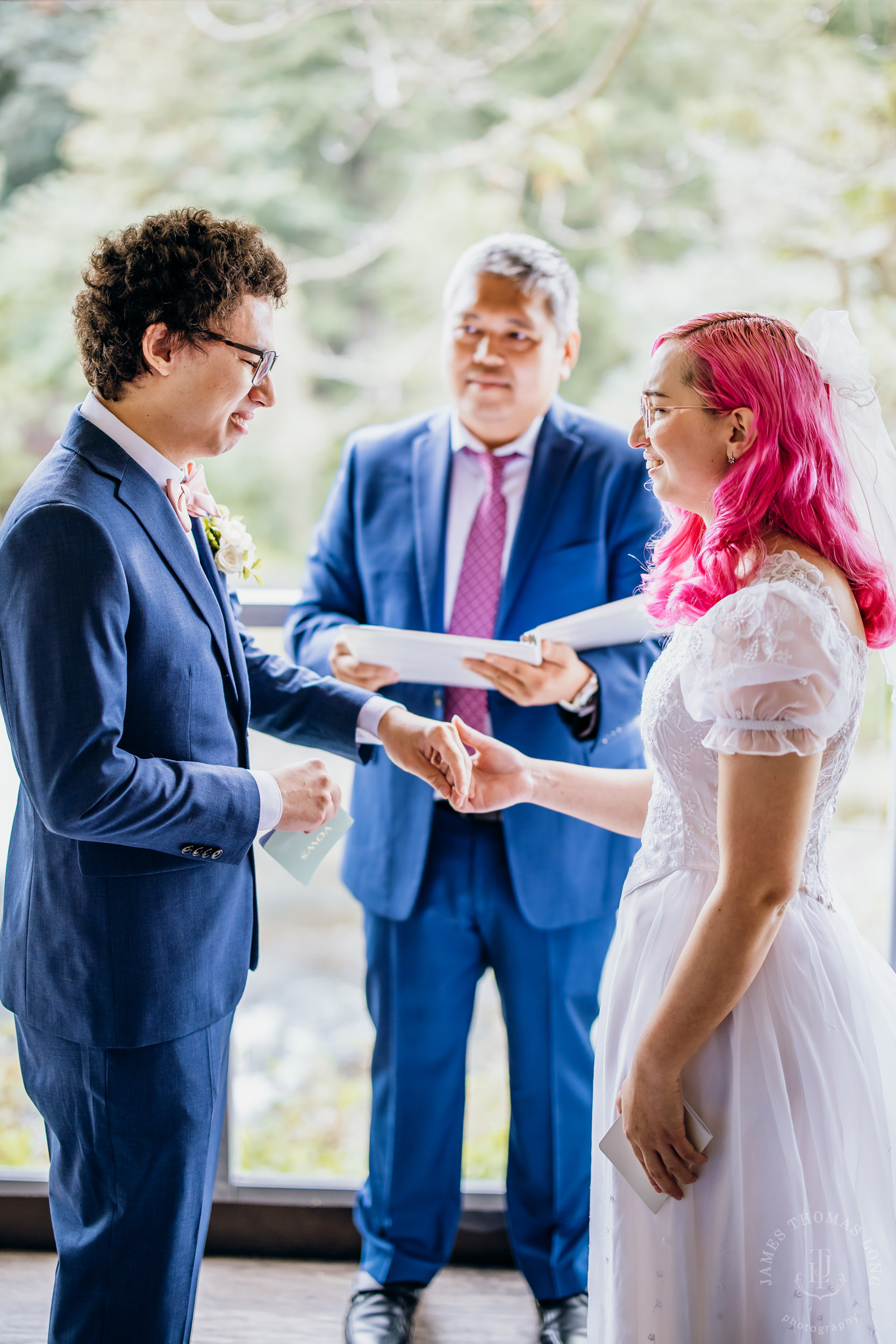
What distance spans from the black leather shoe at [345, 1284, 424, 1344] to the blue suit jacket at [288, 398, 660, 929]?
773 mm

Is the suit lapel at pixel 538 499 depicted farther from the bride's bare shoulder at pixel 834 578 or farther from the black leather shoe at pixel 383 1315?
the black leather shoe at pixel 383 1315

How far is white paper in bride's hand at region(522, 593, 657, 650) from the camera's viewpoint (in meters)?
1.84

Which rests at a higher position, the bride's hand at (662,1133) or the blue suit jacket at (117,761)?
the blue suit jacket at (117,761)

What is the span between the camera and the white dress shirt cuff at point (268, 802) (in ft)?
4.86

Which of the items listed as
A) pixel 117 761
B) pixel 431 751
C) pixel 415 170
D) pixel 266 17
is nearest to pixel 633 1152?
pixel 431 751

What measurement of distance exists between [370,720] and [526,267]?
93 cm

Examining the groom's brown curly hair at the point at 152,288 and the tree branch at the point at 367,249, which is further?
→ the tree branch at the point at 367,249

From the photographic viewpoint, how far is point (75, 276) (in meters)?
6.25

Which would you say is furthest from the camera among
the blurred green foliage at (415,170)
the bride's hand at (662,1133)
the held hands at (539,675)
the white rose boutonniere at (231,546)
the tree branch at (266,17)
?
the blurred green foliage at (415,170)

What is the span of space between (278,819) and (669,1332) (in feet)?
2.66

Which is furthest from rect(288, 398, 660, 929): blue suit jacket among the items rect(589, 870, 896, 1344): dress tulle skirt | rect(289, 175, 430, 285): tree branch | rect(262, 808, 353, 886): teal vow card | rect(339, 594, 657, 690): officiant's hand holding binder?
rect(289, 175, 430, 285): tree branch

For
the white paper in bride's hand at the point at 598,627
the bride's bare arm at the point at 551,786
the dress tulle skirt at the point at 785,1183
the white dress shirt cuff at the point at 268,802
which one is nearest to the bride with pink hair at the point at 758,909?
the dress tulle skirt at the point at 785,1183

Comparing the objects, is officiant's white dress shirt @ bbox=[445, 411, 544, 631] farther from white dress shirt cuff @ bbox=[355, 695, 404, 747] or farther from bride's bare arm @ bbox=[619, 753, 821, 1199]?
bride's bare arm @ bbox=[619, 753, 821, 1199]

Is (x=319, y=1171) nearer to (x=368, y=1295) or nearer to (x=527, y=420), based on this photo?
(x=368, y=1295)
